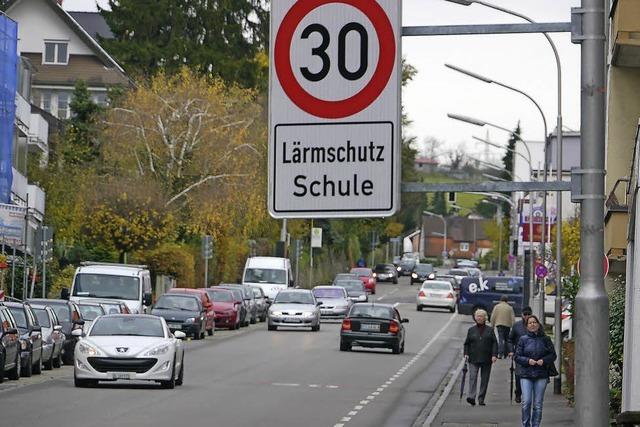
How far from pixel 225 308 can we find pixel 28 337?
2668cm

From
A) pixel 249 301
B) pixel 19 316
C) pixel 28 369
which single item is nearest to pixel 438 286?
pixel 249 301

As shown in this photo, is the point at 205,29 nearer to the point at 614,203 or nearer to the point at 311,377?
the point at 311,377

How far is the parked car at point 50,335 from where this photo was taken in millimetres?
34938

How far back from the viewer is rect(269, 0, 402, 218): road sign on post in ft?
20.1

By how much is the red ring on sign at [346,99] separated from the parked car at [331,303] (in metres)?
61.4

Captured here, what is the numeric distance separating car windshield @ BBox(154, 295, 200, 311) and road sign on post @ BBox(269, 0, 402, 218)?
44.2m

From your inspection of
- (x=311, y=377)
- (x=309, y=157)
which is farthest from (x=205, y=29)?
(x=309, y=157)

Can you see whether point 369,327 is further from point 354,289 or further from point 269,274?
point 354,289

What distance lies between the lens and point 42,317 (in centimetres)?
3581

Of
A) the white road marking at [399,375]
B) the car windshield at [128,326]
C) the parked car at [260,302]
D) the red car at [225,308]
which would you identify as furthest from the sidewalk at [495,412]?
the parked car at [260,302]

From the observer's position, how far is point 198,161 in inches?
2660

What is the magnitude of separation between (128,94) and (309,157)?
63.5 metres

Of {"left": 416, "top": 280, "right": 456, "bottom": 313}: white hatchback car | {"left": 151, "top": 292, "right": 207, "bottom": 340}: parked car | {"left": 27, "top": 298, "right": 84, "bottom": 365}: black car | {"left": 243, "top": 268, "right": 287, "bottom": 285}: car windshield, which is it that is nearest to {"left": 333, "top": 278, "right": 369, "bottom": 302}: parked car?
{"left": 416, "top": 280, "right": 456, "bottom": 313}: white hatchback car

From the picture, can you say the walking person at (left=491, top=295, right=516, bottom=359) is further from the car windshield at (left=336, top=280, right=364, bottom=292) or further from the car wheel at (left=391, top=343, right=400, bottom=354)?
the car windshield at (left=336, top=280, right=364, bottom=292)
